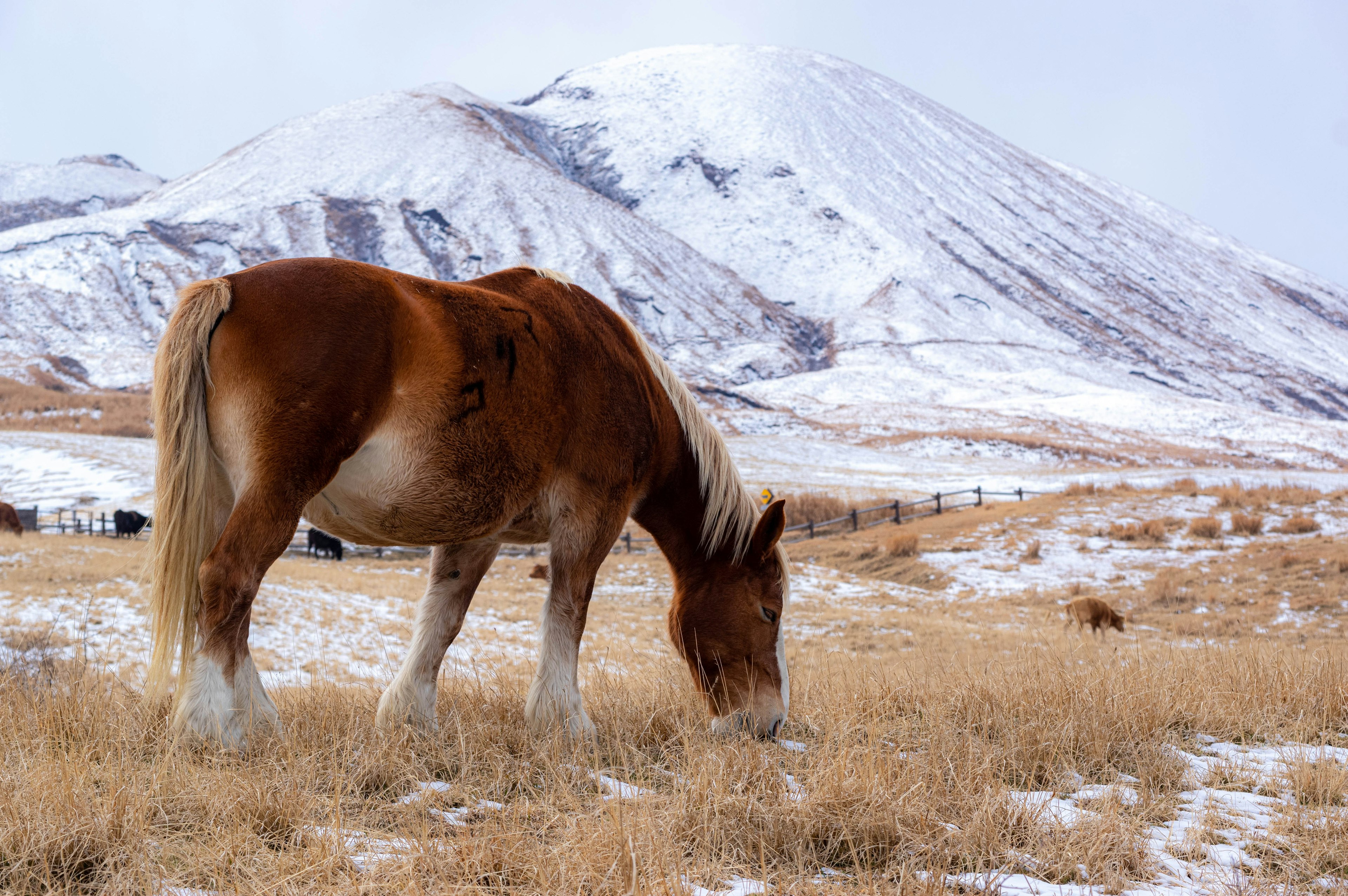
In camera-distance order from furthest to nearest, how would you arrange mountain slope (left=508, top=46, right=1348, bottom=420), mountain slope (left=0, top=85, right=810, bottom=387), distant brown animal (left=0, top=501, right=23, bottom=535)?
mountain slope (left=508, top=46, right=1348, bottom=420) → mountain slope (left=0, top=85, right=810, bottom=387) → distant brown animal (left=0, top=501, right=23, bottom=535)

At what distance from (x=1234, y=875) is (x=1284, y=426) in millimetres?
81869

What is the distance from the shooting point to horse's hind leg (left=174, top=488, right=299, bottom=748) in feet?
10.1

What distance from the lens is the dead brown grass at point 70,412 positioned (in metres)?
46.5

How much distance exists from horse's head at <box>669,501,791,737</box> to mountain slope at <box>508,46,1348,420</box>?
80.0 m

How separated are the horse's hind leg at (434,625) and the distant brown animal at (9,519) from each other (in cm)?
2333

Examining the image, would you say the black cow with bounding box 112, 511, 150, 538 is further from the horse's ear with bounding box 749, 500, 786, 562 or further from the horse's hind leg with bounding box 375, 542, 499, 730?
the horse's ear with bounding box 749, 500, 786, 562

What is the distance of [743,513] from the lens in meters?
4.46

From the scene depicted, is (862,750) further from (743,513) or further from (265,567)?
(265,567)

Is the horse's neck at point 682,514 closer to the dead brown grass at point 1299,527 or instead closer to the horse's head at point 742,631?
the horse's head at point 742,631

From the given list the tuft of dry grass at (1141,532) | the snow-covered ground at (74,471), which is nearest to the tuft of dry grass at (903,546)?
the tuft of dry grass at (1141,532)

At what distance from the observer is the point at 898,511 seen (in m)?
26.7

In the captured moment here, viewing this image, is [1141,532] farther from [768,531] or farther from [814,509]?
[768,531]

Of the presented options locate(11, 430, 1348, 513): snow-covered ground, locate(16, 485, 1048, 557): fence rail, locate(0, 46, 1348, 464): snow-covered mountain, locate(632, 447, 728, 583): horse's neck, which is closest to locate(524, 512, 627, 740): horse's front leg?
locate(632, 447, 728, 583): horse's neck

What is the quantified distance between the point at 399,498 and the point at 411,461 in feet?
0.54
